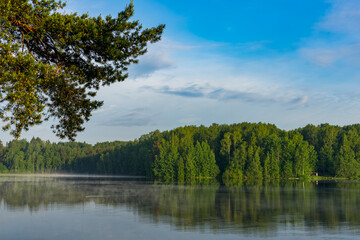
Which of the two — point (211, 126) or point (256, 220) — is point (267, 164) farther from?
point (256, 220)

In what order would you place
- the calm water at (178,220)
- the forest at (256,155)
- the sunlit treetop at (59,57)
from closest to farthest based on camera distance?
the sunlit treetop at (59,57) → the calm water at (178,220) → the forest at (256,155)

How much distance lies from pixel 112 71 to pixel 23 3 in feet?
16.8

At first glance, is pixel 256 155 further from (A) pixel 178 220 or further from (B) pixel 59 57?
(B) pixel 59 57

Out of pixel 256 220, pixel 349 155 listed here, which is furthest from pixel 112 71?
pixel 349 155

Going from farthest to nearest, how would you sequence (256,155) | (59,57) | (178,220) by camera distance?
(256,155)
(178,220)
(59,57)

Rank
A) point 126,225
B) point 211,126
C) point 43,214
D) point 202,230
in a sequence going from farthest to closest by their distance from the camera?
point 211,126 < point 43,214 < point 126,225 < point 202,230

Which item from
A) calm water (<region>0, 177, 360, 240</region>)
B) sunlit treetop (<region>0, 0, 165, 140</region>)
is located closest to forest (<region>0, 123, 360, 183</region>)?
calm water (<region>0, 177, 360, 240</region>)

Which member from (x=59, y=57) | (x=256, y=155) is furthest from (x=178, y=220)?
(x=256, y=155)

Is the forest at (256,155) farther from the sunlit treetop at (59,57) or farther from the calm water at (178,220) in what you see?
the sunlit treetop at (59,57)

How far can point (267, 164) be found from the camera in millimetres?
111688

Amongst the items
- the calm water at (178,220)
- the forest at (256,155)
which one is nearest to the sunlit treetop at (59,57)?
the calm water at (178,220)

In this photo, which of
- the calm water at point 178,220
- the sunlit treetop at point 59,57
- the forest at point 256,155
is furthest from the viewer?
the forest at point 256,155

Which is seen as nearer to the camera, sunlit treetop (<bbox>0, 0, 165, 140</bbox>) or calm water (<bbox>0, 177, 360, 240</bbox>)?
sunlit treetop (<bbox>0, 0, 165, 140</bbox>)

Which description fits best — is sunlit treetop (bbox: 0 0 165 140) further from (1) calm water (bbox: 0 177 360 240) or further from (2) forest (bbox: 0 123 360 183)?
(2) forest (bbox: 0 123 360 183)
